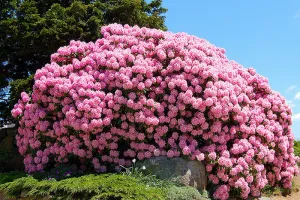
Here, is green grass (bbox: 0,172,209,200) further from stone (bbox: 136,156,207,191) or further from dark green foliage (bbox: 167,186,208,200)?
stone (bbox: 136,156,207,191)

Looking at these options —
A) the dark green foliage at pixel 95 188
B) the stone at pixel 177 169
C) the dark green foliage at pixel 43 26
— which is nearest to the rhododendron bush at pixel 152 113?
the stone at pixel 177 169

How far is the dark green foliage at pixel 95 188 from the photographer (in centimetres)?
657

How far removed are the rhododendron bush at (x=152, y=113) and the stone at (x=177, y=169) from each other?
155 mm

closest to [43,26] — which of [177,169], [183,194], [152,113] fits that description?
[152,113]

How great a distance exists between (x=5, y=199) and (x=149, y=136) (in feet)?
10.6

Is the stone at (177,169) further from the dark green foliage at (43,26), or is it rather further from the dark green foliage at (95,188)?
the dark green foliage at (43,26)

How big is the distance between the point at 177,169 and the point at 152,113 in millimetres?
1213

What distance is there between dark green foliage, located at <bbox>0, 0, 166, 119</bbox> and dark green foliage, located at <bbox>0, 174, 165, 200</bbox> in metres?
4.76

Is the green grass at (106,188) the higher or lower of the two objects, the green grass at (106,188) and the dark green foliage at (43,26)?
the lower

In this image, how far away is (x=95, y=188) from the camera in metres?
6.74

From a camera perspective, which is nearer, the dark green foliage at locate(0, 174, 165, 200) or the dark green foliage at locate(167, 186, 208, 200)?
the dark green foliage at locate(0, 174, 165, 200)

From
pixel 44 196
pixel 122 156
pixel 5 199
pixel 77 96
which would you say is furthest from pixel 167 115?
pixel 5 199

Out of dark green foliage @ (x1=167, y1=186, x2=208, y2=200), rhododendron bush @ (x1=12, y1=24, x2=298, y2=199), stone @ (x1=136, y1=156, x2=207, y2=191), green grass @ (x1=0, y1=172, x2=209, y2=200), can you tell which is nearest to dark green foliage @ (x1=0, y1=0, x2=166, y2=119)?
rhododendron bush @ (x1=12, y1=24, x2=298, y2=199)

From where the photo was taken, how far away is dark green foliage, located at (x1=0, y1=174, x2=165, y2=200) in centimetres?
657
